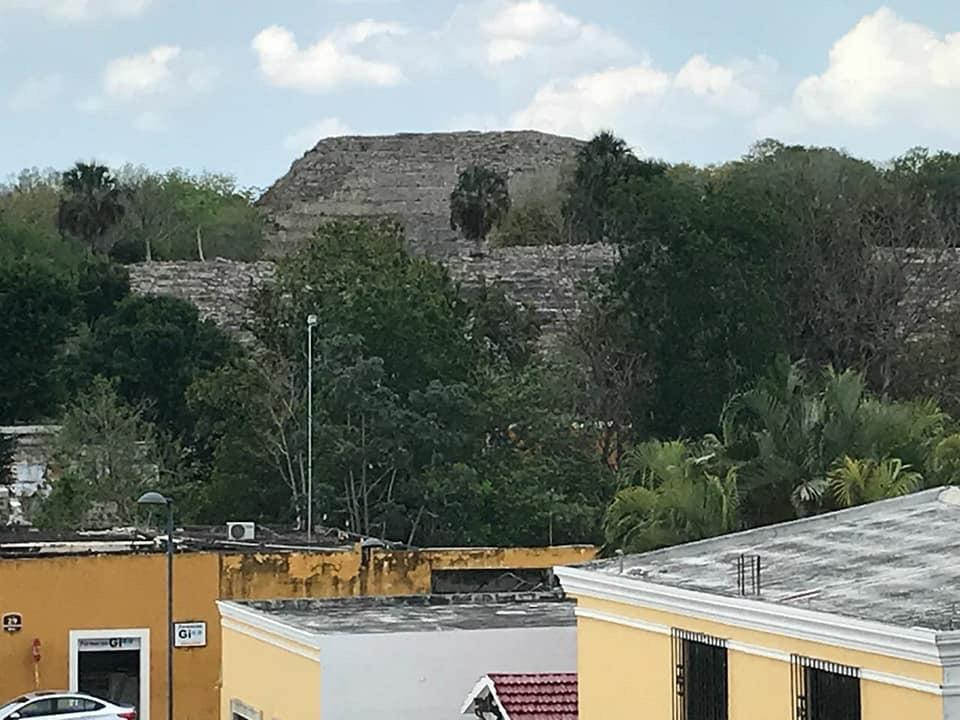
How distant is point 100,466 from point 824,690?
27949mm

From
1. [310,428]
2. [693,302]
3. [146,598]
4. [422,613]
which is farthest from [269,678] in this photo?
[693,302]

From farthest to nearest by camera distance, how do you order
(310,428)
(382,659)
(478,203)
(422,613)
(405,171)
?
(405,171)
(478,203)
(310,428)
(422,613)
(382,659)

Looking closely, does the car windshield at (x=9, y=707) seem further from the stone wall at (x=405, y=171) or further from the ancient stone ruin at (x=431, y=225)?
the stone wall at (x=405, y=171)

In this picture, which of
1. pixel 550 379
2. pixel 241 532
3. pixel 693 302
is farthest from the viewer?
pixel 693 302

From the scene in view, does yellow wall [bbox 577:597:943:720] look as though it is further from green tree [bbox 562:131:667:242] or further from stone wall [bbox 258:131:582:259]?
stone wall [bbox 258:131:582:259]

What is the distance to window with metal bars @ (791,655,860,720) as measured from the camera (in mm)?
10578

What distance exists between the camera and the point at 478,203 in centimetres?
7362

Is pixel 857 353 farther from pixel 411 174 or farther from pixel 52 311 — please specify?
pixel 411 174

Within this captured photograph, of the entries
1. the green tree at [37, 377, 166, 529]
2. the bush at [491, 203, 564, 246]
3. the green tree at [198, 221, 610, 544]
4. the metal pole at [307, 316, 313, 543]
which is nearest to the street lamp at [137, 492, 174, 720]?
the metal pole at [307, 316, 313, 543]

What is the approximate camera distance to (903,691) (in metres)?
10.0

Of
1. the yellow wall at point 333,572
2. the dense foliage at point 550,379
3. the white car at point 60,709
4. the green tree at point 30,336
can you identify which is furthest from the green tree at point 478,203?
the white car at point 60,709

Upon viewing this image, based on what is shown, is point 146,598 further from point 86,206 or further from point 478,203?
point 478,203

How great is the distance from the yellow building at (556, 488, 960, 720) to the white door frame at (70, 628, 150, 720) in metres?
11.7

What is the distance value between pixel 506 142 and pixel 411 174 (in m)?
6.88
